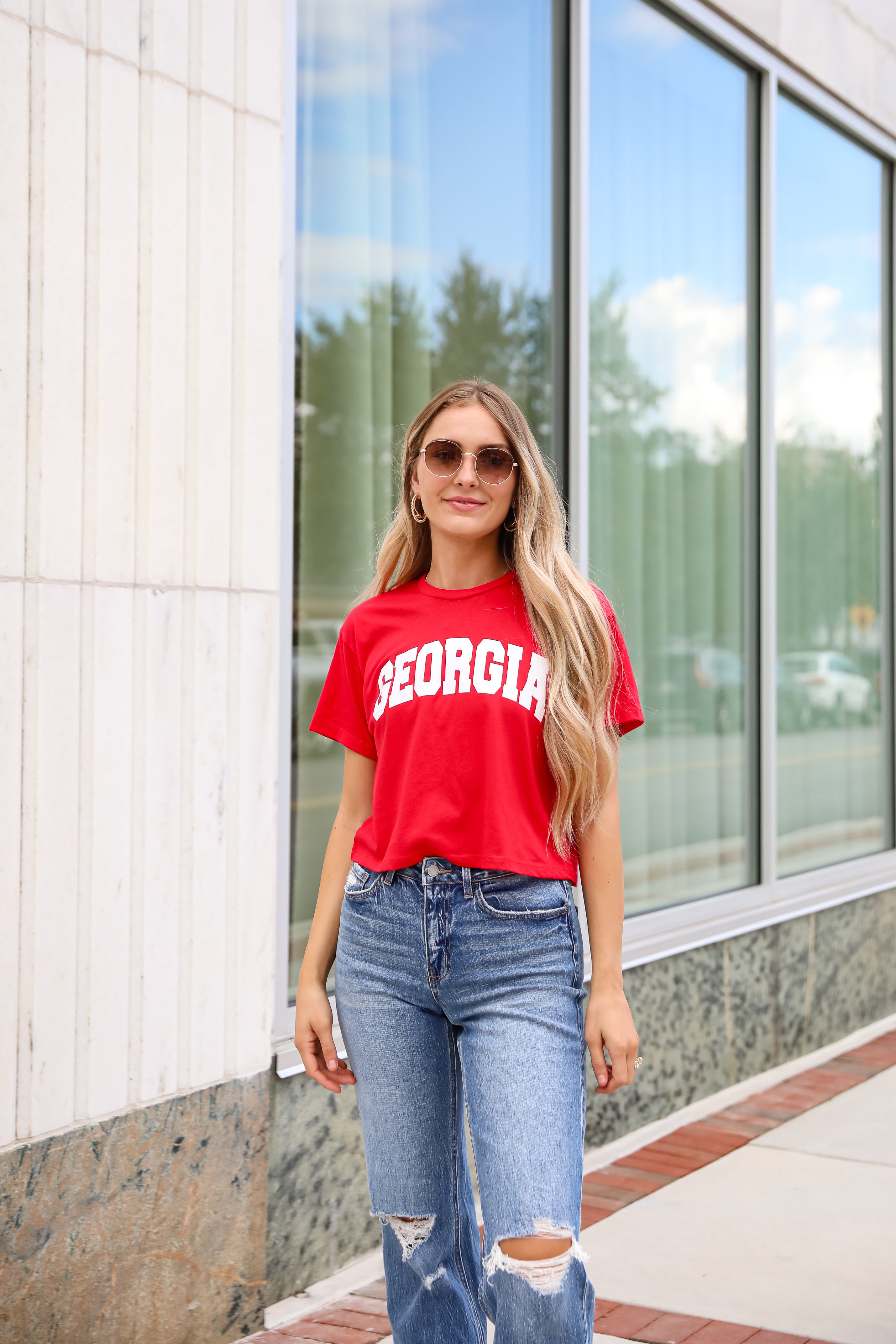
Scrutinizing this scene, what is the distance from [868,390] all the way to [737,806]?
228 cm

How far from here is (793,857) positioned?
6238mm

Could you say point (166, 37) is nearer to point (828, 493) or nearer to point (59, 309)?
point (59, 309)

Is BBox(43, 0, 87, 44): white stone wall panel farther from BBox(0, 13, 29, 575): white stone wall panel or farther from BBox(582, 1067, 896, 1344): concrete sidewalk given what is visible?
BBox(582, 1067, 896, 1344): concrete sidewalk

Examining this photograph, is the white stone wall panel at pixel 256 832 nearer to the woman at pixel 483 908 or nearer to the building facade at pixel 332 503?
the building facade at pixel 332 503

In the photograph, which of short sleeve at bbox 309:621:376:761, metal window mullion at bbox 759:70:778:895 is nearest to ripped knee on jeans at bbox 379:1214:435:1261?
short sleeve at bbox 309:621:376:761

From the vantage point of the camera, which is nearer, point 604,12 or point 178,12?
point 178,12

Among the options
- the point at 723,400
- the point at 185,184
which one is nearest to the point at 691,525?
the point at 723,400

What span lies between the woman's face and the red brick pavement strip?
6.50 feet

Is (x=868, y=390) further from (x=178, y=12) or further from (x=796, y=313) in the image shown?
(x=178, y=12)

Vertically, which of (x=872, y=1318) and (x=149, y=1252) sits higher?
(x=149, y=1252)

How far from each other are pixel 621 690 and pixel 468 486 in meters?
0.42

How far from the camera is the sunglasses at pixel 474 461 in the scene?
7.73ft

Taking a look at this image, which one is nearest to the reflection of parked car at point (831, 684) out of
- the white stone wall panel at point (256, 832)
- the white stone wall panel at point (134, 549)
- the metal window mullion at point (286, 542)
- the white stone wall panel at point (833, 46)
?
the white stone wall panel at point (833, 46)

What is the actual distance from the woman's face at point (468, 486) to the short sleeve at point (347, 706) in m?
0.27
